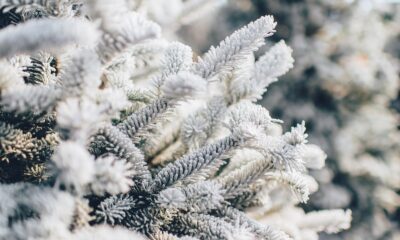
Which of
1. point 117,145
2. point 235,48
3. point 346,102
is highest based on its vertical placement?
point 346,102

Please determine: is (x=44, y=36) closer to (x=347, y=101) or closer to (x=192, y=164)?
(x=192, y=164)

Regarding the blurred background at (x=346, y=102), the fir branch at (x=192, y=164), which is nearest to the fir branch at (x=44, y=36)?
the fir branch at (x=192, y=164)

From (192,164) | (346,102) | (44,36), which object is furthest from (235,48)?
(346,102)

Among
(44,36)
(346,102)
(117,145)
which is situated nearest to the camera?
(44,36)

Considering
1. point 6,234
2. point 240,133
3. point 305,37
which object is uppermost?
point 305,37

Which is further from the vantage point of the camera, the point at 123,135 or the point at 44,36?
the point at 123,135

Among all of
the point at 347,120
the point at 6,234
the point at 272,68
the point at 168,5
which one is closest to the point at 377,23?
the point at 347,120

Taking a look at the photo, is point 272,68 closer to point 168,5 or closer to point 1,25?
point 1,25
